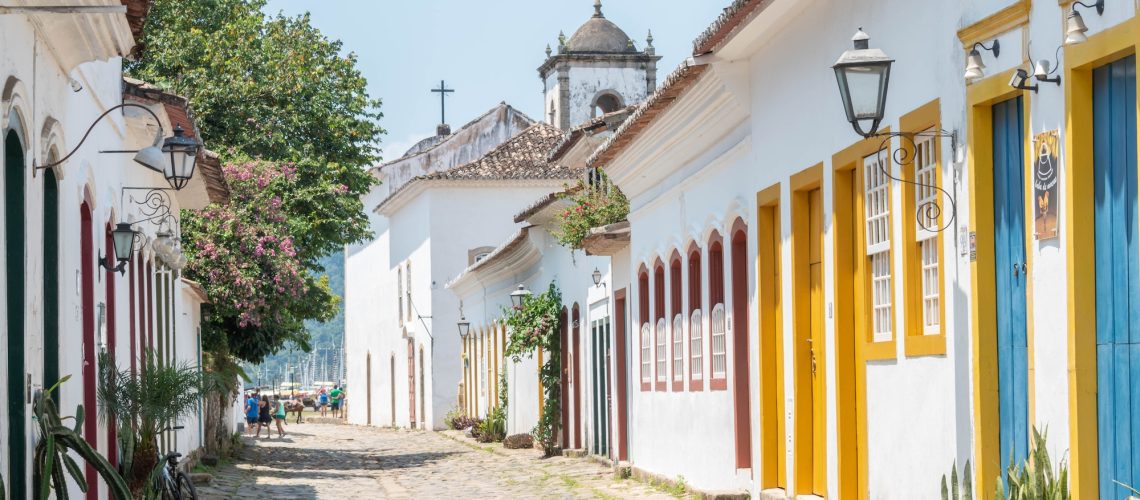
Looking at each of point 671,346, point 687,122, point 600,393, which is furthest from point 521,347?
point 687,122

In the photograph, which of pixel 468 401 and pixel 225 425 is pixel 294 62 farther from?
pixel 468 401

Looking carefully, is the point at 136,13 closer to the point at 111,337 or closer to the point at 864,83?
the point at 111,337

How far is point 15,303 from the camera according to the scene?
9.90 m

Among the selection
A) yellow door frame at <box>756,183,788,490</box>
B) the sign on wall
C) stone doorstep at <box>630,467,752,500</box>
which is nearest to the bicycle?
stone doorstep at <box>630,467,752,500</box>

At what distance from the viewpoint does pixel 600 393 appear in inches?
961

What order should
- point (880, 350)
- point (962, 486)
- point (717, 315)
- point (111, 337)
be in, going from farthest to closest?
point (717, 315) → point (111, 337) → point (880, 350) → point (962, 486)

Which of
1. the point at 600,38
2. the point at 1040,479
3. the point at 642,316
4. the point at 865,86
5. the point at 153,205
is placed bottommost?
the point at 1040,479

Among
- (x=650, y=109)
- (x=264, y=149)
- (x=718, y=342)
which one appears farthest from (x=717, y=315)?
(x=264, y=149)

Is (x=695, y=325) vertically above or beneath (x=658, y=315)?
beneath

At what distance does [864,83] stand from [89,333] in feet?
23.0

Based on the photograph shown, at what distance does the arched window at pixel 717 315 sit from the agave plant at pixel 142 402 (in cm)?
502

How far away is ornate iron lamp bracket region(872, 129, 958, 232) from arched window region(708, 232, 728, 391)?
A: 18.0ft

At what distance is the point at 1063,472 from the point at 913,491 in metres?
2.56

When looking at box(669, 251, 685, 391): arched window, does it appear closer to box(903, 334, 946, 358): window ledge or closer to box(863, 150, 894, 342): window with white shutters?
box(863, 150, 894, 342): window with white shutters
